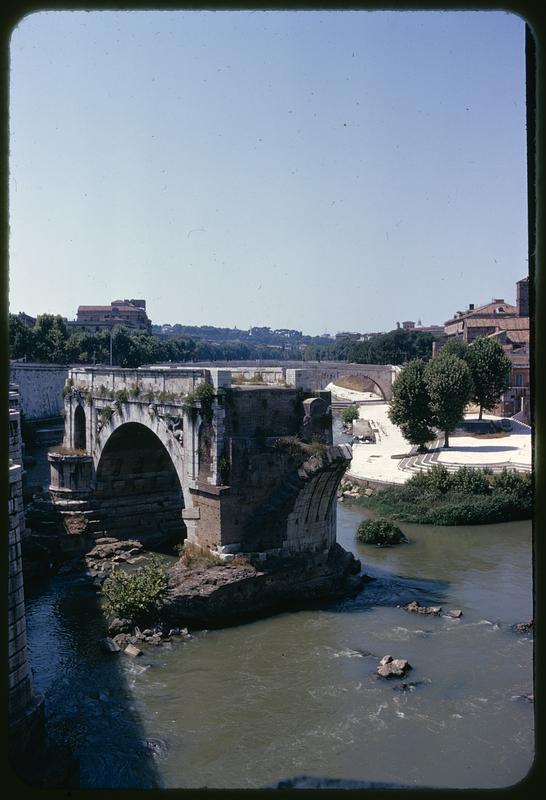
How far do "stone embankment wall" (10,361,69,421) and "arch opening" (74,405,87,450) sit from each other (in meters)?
23.2

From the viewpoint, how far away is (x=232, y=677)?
50.0 feet

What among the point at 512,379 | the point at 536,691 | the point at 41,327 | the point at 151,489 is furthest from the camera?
the point at 41,327

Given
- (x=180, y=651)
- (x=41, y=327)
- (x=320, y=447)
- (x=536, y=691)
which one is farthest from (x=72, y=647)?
(x=41, y=327)

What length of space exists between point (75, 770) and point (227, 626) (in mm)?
6508

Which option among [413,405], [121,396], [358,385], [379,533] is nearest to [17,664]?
[121,396]

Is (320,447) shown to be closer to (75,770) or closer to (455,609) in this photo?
(455,609)

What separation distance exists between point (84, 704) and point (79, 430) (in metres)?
15.1

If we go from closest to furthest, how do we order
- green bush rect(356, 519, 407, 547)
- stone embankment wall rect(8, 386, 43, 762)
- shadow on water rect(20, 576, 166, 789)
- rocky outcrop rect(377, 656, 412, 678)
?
1. stone embankment wall rect(8, 386, 43, 762)
2. shadow on water rect(20, 576, 166, 789)
3. rocky outcrop rect(377, 656, 412, 678)
4. green bush rect(356, 519, 407, 547)

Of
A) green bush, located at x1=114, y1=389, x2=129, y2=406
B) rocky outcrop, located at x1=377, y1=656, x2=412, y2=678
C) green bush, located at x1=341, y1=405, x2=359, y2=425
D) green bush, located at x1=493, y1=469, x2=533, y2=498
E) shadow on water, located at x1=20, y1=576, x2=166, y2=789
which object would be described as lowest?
shadow on water, located at x1=20, y1=576, x2=166, y2=789

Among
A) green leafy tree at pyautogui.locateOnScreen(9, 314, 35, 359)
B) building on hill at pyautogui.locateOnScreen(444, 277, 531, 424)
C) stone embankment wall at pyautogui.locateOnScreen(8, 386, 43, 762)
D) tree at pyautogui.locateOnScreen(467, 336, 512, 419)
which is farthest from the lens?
green leafy tree at pyautogui.locateOnScreen(9, 314, 35, 359)

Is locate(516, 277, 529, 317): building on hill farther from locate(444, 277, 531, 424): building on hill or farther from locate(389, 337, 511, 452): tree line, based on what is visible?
locate(389, 337, 511, 452): tree line

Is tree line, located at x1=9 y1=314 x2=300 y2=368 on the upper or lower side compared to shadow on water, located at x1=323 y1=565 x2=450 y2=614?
upper

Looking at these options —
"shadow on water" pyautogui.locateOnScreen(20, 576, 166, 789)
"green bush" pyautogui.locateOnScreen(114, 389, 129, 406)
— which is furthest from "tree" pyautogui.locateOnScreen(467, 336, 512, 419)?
"shadow on water" pyautogui.locateOnScreen(20, 576, 166, 789)

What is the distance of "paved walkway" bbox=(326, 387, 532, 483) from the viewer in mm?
34969
